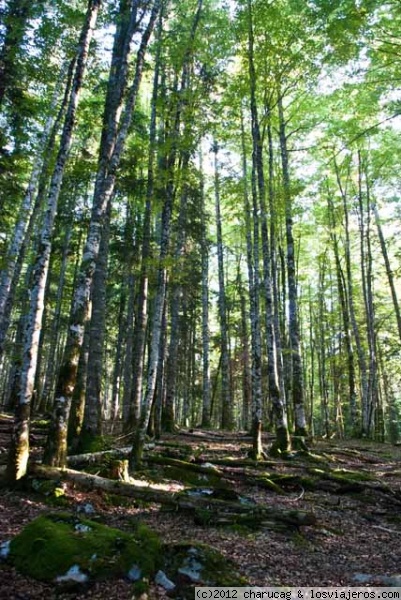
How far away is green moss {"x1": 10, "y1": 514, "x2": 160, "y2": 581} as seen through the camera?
13.9ft

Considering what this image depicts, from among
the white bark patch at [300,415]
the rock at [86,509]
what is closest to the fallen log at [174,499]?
the rock at [86,509]

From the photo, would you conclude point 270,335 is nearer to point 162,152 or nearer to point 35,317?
point 162,152

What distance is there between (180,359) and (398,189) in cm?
1787

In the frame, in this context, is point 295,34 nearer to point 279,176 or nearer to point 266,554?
point 279,176

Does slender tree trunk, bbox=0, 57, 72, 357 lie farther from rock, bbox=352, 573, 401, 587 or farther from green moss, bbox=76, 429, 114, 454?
rock, bbox=352, 573, 401, 587

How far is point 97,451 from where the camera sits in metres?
9.30

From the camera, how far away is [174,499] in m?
6.66

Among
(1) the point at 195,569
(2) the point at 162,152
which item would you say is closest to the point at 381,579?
(1) the point at 195,569

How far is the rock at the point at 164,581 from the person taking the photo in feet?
13.8

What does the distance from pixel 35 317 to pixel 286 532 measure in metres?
5.49

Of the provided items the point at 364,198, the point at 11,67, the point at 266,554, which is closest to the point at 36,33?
the point at 11,67

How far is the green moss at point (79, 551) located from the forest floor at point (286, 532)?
14cm

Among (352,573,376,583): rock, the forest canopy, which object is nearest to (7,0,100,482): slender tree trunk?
the forest canopy

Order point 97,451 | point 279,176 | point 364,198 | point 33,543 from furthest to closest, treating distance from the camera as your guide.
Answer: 1. point 364,198
2. point 279,176
3. point 97,451
4. point 33,543
